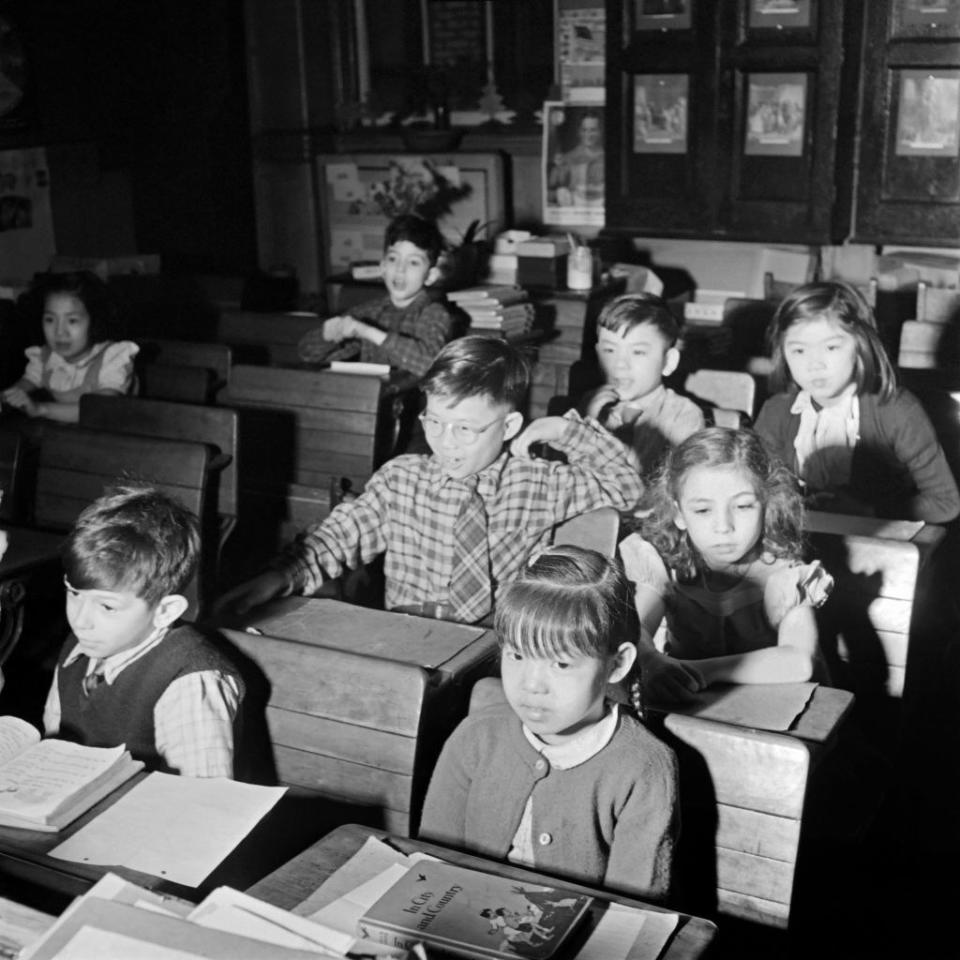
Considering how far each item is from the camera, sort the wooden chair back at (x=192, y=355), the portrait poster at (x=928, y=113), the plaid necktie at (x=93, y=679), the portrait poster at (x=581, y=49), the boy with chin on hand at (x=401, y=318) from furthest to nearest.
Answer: the portrait poster at (x=581, y=49) < the portrait poster at (x=928, y=113) < the boy with chin on hand at (x=401, y=318) < the wooden chair back at (x=192, y=355) < the plaid necktie at (x=93, y=679)

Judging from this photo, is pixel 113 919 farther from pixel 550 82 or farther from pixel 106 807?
pixel 550 82

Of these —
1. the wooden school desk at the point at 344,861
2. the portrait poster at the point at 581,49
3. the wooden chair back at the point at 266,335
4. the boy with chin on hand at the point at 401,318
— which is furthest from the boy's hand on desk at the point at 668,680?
the portrait poster at the point at 581,49

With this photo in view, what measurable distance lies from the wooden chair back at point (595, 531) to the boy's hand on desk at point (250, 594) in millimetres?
628

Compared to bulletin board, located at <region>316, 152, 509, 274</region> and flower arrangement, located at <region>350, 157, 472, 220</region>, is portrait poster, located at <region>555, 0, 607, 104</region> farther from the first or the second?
flower arrangement, located at <region>350, 157, 472, 220</region>

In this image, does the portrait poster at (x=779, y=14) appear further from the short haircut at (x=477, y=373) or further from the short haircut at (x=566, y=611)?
the short haircut at (x=566, y=611)

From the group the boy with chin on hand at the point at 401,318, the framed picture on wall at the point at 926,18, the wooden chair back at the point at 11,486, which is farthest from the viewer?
the framed picture on wall at the point at 926,18

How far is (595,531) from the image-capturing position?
111 inches

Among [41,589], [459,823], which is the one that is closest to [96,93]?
[41,589]

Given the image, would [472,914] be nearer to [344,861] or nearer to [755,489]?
[344,861]

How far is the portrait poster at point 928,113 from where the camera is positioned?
536 centimetres

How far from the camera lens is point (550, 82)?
6.62m

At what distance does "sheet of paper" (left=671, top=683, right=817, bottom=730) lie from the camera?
2041mm

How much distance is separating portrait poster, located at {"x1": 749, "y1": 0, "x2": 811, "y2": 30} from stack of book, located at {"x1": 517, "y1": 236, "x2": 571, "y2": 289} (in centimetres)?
125

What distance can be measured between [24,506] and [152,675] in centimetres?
169
